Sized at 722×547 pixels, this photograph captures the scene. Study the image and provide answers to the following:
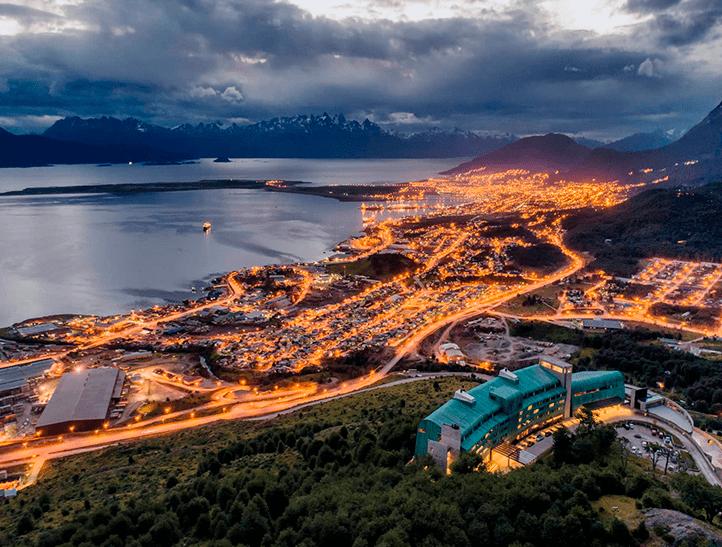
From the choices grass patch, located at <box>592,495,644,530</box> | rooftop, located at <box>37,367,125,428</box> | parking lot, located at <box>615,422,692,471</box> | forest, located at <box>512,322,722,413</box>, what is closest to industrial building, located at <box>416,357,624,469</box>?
parking lot, located at <box>615,422,692,471</box>

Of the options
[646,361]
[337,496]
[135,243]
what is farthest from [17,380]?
[135,243]

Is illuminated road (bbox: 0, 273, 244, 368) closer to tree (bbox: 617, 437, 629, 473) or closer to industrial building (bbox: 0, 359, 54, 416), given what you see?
industrial building (bbox: 0, 359, 54, 416)

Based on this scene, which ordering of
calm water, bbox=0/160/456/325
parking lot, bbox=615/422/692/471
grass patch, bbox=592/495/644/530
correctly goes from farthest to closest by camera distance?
calm water, bbox=0/160/456/325 < parking lot, bbox=615/422/692/471 < grass patch, bbox=592/495/644/530

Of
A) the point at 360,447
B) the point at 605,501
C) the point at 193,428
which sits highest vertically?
the point at 605,501

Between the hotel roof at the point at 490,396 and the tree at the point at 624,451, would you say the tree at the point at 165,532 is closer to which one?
the hotel roof at the point at 490,396

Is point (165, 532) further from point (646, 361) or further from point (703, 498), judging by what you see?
point (646, 361)

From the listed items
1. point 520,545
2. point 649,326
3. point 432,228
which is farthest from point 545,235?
point 520,545

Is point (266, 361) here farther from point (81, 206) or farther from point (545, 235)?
point (81, 206)
